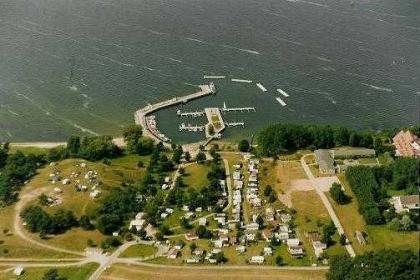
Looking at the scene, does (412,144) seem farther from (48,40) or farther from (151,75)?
(48,40)

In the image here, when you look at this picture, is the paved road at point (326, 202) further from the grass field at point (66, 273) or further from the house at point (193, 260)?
the grass field at point (66, 273)

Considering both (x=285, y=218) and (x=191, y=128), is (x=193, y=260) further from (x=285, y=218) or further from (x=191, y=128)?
(x=191, y=128)

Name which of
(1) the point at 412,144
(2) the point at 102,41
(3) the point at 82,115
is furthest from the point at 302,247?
(2) the point at 102,41

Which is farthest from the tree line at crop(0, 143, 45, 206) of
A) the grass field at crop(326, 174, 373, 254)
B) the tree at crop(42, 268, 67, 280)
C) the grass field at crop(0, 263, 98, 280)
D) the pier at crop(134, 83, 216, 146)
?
the grass field at crop(326, 174, 373, 254)

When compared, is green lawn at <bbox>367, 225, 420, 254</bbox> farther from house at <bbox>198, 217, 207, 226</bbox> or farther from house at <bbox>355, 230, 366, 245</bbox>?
house at <bbox>198, 217, 207, 226</bbox>

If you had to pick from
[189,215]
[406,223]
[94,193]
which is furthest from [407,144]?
[94,193]
